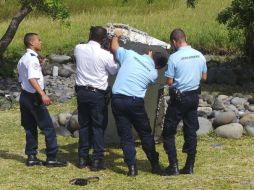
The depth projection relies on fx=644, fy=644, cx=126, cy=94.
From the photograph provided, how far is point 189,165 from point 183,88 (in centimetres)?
102

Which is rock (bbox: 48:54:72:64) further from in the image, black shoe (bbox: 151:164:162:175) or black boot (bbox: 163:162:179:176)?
black boot (bbox: 163:162:179:176)

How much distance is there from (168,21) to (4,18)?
306 inches

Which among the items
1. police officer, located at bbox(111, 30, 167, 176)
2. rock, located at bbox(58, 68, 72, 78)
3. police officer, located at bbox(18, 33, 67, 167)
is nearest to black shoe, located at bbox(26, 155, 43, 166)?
police officer, located at bbox(18, 33, 67, 167)

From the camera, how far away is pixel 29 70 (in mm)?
8133

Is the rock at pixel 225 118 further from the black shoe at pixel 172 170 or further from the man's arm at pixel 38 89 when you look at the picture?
the man's arm at pixel 38 89

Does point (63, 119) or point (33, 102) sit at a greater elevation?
point (33, 102)

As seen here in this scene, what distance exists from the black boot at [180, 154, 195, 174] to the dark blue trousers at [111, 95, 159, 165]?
1.46 feet

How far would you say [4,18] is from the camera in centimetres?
2841

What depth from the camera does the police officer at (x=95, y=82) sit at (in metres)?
8.23

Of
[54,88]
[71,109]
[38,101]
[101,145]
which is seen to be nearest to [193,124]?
[101,145]

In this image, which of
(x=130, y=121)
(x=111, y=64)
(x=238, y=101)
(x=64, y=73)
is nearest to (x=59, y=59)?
(x=64, y=73)

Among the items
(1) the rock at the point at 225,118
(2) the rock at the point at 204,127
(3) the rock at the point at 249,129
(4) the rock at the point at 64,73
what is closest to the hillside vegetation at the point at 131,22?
(4) the rock at the point at 64,73

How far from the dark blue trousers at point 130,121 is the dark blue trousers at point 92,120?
34 centimetres

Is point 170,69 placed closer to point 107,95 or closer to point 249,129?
point 107,95
